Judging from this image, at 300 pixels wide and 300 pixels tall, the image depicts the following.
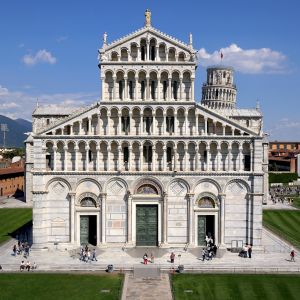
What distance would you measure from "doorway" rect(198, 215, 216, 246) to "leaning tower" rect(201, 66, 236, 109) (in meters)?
91.0

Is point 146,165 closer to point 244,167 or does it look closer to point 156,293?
point 244,167

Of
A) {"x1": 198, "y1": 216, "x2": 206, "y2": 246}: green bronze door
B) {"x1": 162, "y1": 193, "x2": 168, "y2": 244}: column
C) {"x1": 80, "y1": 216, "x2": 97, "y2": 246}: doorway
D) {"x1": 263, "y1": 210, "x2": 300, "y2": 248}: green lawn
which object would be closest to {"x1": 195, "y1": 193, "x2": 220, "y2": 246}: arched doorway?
{"x1": 198, "y1": 216, "x2": 206, "y2": 246}: green bronze door

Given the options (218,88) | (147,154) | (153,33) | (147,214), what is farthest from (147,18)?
(218,88)

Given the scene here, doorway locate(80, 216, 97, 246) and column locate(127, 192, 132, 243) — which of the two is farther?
doorway locate(80, 216, 97, 246)

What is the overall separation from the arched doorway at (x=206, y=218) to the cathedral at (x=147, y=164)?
0.33 feet

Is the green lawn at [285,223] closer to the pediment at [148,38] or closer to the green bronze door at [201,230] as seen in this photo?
the green bronze door at [201,230]

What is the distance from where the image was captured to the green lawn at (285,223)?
5055 centimetres

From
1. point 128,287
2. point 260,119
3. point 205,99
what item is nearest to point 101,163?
point 128,287

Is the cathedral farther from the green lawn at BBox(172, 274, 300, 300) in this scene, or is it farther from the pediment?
the green lawn at BBox(172, 274, 300, 300)

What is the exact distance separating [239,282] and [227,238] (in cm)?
995

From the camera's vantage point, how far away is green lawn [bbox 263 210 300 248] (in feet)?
166

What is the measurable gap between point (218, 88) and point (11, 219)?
3428 inches

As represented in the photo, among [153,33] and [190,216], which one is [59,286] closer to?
[190,216]

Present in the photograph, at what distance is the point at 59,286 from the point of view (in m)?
32.9
